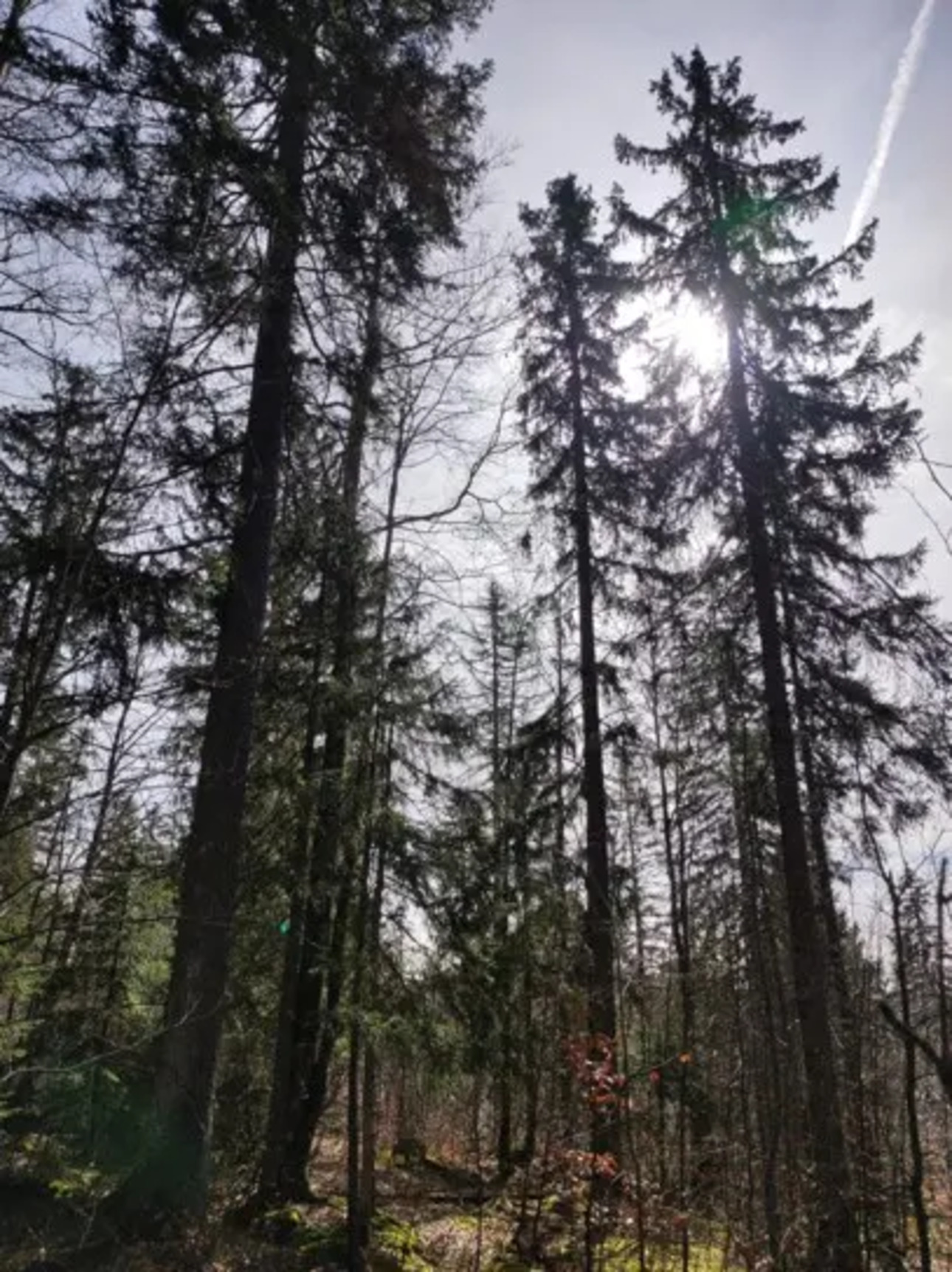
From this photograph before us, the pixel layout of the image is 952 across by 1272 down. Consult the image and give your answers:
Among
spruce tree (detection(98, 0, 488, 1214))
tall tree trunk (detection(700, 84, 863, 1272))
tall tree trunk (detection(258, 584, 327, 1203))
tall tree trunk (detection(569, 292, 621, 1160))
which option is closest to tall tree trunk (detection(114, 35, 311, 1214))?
spruce tree (detection(98, 0, 488, 1214))

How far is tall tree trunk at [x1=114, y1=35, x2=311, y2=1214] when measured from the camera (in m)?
6.30

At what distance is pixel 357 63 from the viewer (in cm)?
777

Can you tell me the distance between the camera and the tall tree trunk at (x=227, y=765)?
6.30 metres

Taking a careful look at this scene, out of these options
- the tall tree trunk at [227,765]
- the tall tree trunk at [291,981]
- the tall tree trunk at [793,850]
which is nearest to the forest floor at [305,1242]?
the tall tree trunk at [227,765]

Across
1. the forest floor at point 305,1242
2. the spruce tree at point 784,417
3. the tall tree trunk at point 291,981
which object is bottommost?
the forest floor at point 305,1242

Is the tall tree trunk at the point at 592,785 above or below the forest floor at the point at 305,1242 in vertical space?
above

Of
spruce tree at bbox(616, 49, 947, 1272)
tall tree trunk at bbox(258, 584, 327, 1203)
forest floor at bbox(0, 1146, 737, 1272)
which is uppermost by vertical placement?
spruce tree at bbox(616, 49, 947, 1272)

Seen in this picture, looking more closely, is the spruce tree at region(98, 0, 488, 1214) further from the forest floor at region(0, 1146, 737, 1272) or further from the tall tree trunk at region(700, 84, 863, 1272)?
the tall tree trunk at region(700, 84, 863, 1272)

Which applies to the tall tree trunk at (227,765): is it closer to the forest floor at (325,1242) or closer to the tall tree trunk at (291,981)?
the forest floor at (325,1242)

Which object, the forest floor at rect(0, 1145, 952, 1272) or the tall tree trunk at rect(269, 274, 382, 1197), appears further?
the tall tree trunk at rect(269, 274, 382, 1197)

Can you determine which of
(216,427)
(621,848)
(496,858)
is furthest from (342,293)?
(621,848)

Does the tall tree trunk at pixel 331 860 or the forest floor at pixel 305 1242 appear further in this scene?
the tall tree trunk at pixel 331 860

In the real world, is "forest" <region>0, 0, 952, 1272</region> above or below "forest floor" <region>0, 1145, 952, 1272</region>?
above

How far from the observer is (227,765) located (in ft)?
23.4
